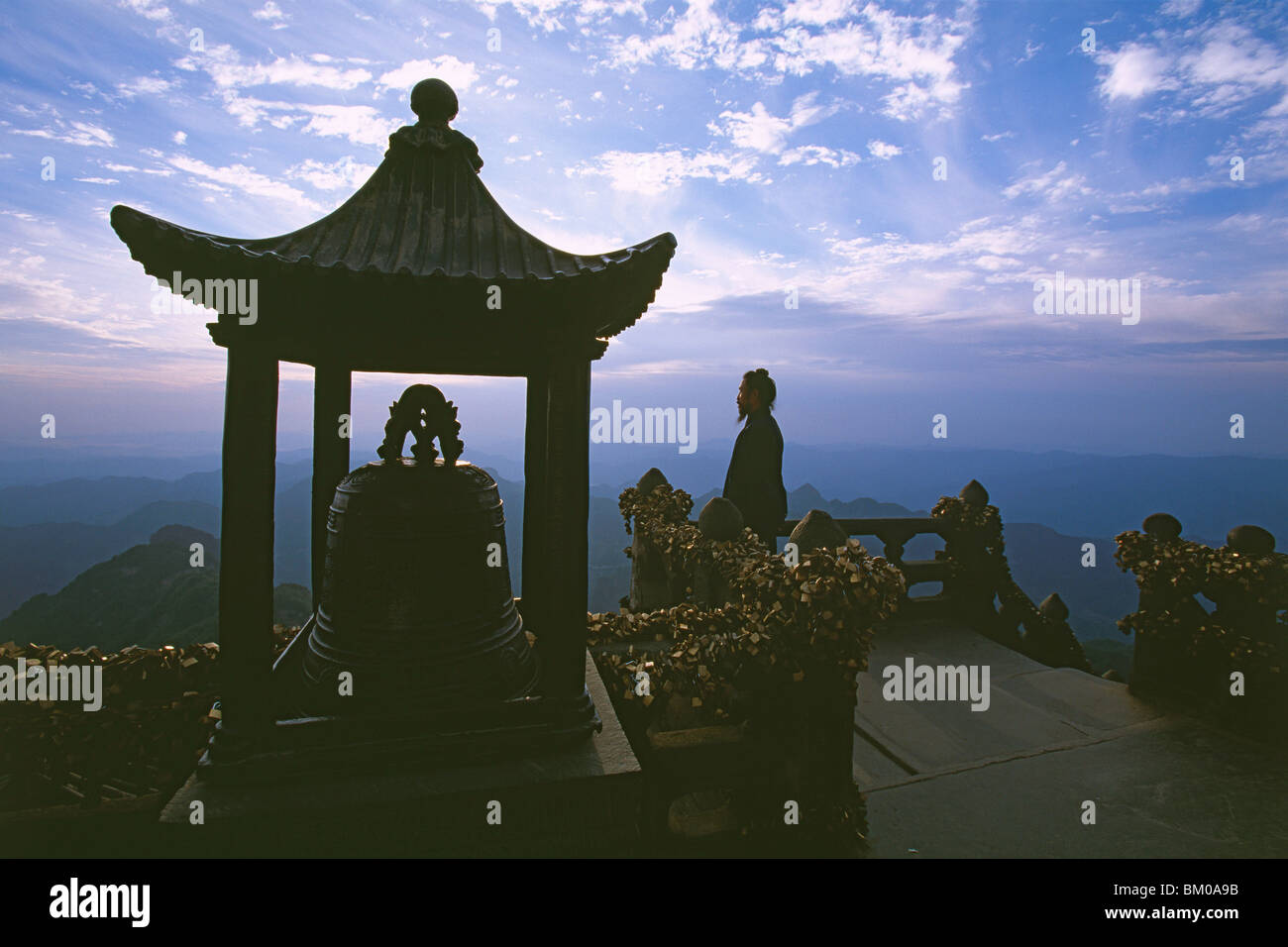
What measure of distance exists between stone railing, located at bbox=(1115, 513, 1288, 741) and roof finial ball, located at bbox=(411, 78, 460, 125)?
8323mm

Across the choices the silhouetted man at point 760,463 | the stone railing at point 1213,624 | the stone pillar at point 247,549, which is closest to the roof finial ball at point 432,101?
the stone pillar at point 247,549

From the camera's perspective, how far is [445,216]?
355 centimetres

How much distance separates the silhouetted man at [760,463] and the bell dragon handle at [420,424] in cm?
493

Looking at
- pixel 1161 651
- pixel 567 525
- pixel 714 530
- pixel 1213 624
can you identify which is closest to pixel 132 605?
pixel 714 530

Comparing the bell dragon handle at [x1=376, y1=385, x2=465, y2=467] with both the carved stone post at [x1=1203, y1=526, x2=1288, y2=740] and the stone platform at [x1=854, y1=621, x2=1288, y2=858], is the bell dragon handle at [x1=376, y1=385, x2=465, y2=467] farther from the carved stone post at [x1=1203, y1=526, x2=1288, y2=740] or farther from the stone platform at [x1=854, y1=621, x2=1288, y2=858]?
the carved stone post at [x1=1203, y1=526, x2=1288, y2=740]

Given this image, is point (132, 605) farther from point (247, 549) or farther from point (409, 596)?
point (409, 596)

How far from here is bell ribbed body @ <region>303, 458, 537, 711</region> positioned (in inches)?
138

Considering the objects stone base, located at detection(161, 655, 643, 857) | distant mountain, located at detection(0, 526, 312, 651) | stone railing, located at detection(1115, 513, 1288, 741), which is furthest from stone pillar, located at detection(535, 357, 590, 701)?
distant mountain, located at detection(0, 526, 312, 651)

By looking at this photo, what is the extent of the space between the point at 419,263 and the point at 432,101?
143 centimetres

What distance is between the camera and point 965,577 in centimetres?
950

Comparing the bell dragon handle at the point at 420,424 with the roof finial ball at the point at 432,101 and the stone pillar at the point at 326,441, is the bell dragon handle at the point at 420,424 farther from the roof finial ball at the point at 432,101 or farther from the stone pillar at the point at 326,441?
the roof finial ball at the point at 432,101
